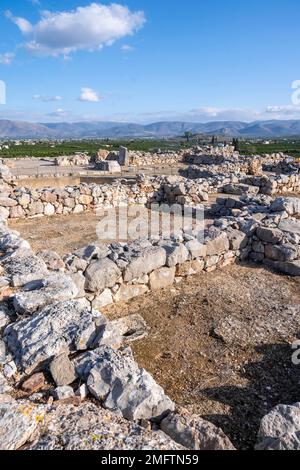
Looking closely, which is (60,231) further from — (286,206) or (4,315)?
(4,315)

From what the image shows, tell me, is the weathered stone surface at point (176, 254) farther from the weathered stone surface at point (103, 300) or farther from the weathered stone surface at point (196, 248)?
the weathered stone surface at point (103, 300)

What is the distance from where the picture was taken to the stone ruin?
2.95 metres

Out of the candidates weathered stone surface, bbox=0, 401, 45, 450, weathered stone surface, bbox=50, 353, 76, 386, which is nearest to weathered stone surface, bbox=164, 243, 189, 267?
weathered stone surface, bbox=50, 353, 76, 386

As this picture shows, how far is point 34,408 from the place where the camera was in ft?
10.1

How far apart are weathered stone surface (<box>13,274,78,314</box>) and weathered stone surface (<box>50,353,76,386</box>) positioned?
0.87 metres

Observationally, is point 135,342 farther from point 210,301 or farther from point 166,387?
point 210,301

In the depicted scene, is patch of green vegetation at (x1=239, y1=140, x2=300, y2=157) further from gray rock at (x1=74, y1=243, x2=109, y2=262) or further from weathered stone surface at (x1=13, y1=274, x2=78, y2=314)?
weathered stone surface at (x1=13, y1=274, x2=78, y2=314)

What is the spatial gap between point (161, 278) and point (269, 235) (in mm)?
3004

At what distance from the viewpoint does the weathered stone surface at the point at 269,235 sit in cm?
834

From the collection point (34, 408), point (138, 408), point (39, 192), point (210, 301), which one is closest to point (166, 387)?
point (138, 408)

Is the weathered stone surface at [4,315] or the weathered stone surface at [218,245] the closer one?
the weathered stone surface at [4,315]

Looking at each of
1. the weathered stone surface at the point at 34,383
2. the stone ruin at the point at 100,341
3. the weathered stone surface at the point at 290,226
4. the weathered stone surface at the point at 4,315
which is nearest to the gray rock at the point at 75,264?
the stone ruin at the point at 100,341

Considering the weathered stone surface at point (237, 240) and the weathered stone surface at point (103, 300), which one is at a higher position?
the weathered stone surface at point (237, 240)

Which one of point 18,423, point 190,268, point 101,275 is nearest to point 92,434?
point 18,423
